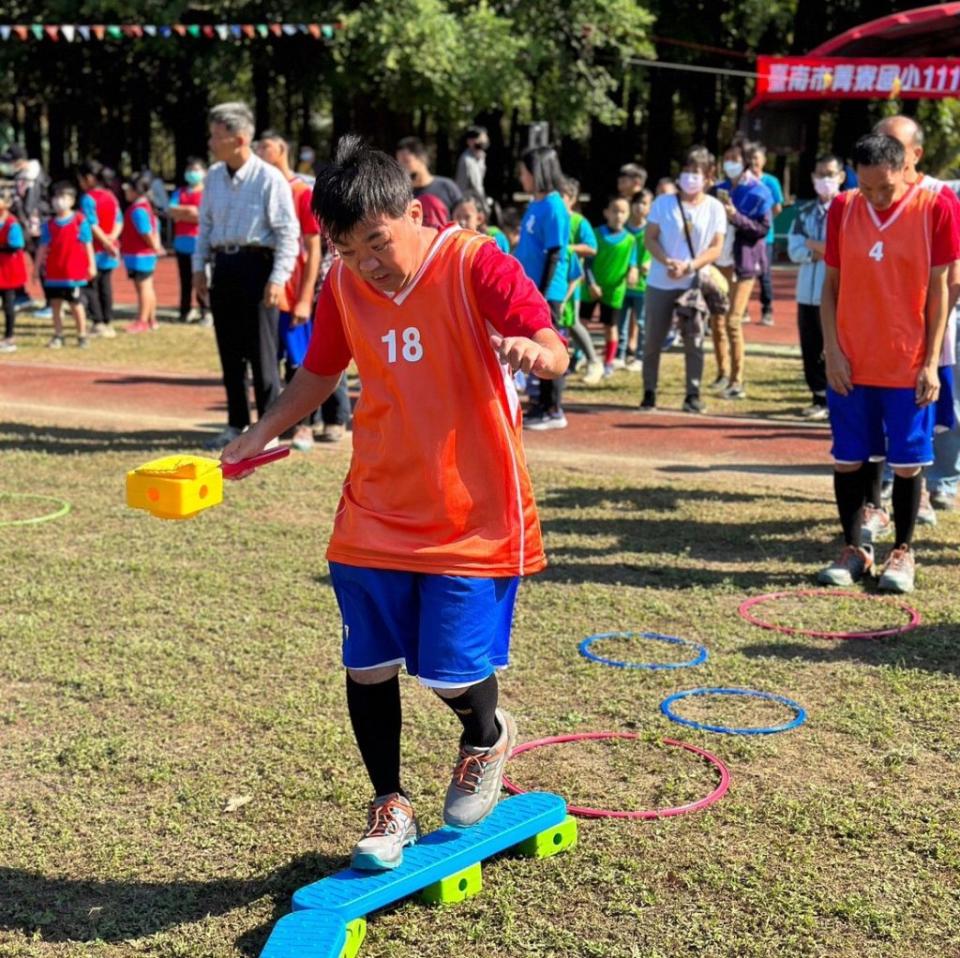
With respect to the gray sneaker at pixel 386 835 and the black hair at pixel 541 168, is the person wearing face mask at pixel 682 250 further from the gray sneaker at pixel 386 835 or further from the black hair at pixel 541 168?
the gray sneaker at pixel 386 835

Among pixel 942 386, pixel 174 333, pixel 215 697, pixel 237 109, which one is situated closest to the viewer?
pixel 215 697

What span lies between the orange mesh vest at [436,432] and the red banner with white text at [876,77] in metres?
11.7

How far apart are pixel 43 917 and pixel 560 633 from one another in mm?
2916

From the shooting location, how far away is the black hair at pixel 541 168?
1077 centimetres

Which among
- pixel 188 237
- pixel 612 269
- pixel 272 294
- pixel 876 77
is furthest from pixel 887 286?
pixel 188 237

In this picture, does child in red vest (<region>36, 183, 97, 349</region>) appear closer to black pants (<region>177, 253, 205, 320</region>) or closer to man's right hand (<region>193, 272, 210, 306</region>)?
black pants (<region>177, 253, 205, 320</region>)

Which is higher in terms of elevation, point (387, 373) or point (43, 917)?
point (387, 373)

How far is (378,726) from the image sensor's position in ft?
12.8

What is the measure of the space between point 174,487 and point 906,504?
4.24 metres

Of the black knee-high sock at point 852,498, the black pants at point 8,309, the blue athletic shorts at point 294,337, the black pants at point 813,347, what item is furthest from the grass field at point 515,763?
the black pants at point 8,309

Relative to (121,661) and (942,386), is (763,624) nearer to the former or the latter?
(942,386)

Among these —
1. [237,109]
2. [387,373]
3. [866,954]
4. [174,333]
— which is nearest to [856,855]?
[866,954]

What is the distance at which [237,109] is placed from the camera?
9352 millimetres

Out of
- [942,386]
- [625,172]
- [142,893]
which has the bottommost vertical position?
[142,893]
